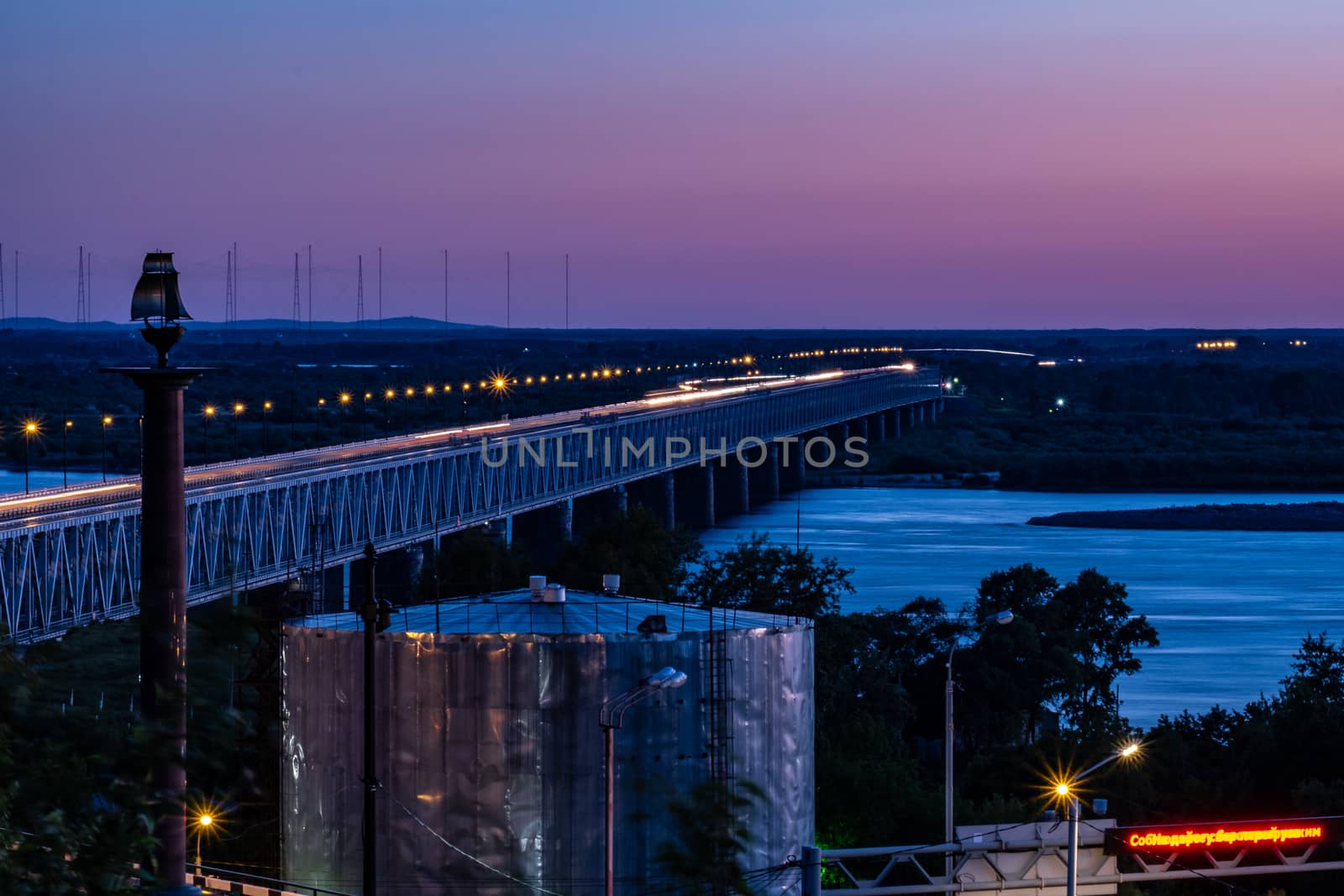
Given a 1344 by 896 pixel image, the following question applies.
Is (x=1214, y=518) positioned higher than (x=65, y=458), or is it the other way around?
(x=65, y=458)

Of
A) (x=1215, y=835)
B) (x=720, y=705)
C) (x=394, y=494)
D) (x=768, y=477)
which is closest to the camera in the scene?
(x=720, y=705)

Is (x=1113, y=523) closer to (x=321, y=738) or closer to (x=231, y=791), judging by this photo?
(x=321, y=738)

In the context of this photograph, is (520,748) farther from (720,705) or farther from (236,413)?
(236,413)

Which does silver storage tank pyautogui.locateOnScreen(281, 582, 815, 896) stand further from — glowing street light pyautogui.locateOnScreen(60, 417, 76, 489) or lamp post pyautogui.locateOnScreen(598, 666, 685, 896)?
glowing street light pyautogui.locateOnScreen(60, 417, 76, 489)

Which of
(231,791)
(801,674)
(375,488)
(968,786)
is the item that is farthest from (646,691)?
(375,488)

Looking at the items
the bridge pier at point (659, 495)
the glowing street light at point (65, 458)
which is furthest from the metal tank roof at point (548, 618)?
the bridge pier at point (659, 495)

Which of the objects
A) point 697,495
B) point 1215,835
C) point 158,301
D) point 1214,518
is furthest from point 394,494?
point 158,301

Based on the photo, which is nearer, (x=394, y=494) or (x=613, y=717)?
(x=613, y=717)

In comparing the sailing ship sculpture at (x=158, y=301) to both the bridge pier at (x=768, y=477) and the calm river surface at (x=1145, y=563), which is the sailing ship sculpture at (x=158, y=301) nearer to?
the calm river surface at (x=1145, y=563)
